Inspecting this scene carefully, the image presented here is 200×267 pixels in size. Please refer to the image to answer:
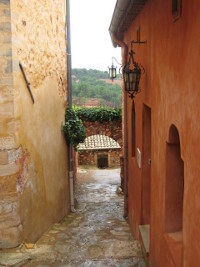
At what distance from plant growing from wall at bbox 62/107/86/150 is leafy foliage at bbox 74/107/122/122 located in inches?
221

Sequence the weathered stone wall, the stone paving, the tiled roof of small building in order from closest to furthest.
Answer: the weathered stone wall < the stone paving < the tiled roof of small building

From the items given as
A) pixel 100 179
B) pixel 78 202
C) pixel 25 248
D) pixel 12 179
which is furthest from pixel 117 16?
pixel 100 179

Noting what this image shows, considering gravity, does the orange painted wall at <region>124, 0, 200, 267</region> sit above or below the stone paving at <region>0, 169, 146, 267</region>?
above

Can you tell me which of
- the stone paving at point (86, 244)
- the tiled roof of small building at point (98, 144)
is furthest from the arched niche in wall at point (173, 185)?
the tiled roof of small building at point (98, 144)

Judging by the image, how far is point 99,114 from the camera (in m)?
15.7

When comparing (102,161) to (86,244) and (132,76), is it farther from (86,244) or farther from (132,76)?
(132,76)

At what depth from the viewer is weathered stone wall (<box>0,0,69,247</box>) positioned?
17.1ft

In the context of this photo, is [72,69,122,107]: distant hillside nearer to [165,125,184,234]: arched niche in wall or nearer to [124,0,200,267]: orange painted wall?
[124,0,200,267]: orange painted wall

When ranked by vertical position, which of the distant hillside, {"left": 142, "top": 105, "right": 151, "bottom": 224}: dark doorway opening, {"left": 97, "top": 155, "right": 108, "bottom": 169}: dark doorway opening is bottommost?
{"left": 97, "top": 155, "right": 108, "bottom": 169}: dark doorway opening

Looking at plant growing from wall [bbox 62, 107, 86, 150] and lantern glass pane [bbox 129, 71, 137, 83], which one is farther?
plant growing from wall [bbox 62, 107, 86, 150]

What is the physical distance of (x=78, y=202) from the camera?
12.0 meters

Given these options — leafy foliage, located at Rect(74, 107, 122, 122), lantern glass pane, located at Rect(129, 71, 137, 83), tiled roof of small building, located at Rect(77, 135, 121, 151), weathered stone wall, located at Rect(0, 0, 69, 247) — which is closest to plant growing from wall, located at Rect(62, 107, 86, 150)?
weathered stone wall, located at Rect(0, 0, 69, 247)

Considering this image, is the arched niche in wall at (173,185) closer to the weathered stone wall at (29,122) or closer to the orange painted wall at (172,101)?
the orange painted wall at (172,101)

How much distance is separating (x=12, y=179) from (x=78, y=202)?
6901 mm
